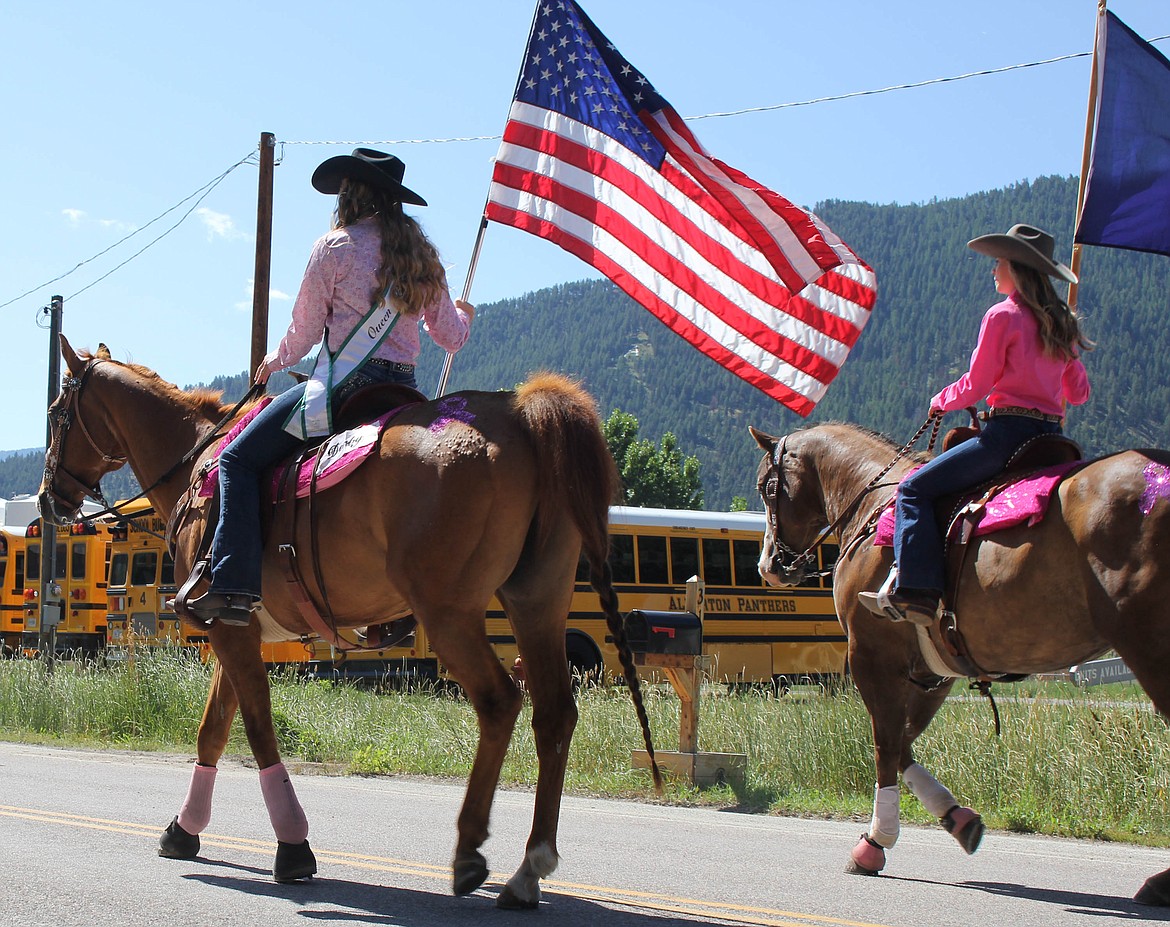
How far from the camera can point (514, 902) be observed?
17.4ft

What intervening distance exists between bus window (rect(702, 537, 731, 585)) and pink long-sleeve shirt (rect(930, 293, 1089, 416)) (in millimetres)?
19127

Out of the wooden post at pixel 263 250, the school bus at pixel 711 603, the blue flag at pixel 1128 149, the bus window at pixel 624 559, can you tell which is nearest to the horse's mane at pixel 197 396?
the blue flag at pixel 1128 149

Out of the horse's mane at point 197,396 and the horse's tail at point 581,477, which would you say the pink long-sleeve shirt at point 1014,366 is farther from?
the horse's mane at point 197,396

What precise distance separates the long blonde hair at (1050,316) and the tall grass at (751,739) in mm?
3621

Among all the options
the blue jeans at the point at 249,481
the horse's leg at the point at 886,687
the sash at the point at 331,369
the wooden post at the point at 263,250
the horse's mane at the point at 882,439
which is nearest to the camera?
the blue jeans at the point at 249,481

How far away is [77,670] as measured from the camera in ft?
59.0

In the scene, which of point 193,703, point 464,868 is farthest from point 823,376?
point 193,703

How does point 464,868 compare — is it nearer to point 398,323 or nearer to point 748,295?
point 398,323

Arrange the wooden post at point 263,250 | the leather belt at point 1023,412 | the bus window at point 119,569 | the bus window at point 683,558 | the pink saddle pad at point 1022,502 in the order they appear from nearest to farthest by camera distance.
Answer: the pink saddle pad at point 1022,502 < the leather belt at point 1023,412 < the wooden post at point 263,250 < the bus window at point 683,558 < the bus window at point 119,569

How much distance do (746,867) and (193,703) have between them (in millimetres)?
10162

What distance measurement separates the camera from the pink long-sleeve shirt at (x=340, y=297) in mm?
6160

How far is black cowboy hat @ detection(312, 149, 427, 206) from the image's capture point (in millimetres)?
6242

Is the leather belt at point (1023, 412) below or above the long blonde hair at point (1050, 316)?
below

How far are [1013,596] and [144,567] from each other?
2243 centimetres
